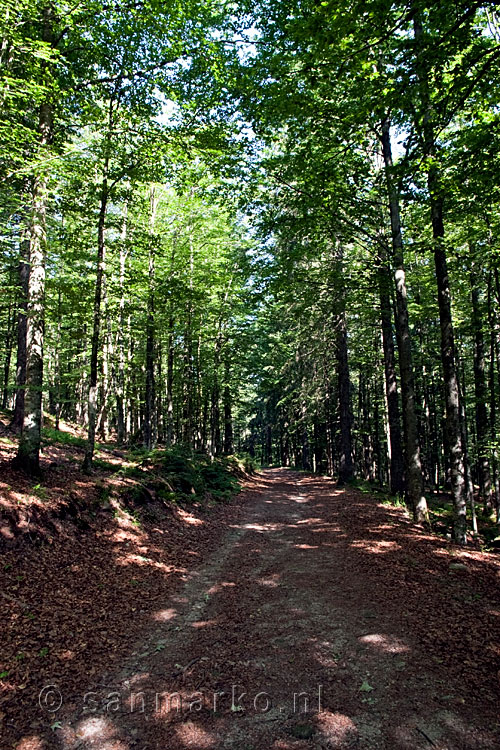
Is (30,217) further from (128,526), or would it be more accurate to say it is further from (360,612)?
(360,612)

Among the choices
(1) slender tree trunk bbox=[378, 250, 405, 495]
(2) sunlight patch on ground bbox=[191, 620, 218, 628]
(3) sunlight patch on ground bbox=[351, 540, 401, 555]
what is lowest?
(2) sunlight patch on ground bbox=[191, 620, 218, 628]

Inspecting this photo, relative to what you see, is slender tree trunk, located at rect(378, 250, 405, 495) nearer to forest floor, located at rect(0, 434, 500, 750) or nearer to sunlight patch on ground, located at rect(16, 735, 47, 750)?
forest floor, located at rect(0, 434, 500, 750)

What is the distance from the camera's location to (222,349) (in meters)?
25.4

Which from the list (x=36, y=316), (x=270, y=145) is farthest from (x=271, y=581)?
(x=270, y=145)

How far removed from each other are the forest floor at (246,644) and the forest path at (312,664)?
2cm

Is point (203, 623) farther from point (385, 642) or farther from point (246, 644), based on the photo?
point (385, 642)

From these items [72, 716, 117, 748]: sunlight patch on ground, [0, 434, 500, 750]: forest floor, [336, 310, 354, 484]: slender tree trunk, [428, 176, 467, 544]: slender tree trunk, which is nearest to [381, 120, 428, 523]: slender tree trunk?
[428, 176, 467, 544]: slender tree trunk

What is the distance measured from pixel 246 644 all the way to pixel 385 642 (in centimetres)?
179

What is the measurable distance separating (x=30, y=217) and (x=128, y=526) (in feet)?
25.0

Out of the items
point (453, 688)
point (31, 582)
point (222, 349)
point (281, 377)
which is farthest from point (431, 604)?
point (281, 377)

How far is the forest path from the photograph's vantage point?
11.3ft

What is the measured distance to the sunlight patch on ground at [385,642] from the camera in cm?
459

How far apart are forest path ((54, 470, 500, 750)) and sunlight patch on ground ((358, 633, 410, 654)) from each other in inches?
0.8

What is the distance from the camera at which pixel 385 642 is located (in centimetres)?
477
